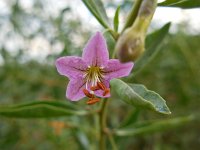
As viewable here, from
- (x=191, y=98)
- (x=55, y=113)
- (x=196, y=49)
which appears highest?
(x=55, y=113)

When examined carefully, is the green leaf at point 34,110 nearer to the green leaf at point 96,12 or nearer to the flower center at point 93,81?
the flower center at point 93,81

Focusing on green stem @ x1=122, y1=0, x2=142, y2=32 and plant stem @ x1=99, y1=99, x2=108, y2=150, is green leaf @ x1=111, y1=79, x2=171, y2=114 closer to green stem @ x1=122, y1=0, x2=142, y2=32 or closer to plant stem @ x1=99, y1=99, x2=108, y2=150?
green stem @ x1=122, y1=0, x2=142, y2=32

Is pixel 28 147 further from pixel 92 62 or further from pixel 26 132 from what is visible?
pixel 92 62

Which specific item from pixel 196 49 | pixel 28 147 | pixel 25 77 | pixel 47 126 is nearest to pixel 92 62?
pixel 47 126

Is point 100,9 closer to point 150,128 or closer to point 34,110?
Result: point 34,110

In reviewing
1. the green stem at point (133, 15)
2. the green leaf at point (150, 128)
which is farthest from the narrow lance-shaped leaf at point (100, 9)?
the green leaf at point (150, 128)
